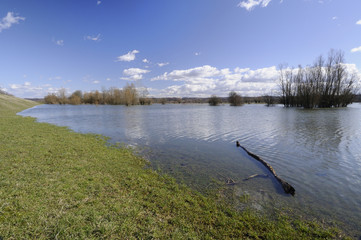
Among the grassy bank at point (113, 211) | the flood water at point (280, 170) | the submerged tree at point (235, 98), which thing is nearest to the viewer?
the grassy bank at point (113, 211)

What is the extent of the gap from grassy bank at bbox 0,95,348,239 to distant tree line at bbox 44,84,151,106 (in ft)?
267

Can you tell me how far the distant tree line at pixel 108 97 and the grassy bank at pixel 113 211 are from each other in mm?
81247

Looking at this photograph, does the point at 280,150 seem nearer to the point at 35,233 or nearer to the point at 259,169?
the point at 259,169

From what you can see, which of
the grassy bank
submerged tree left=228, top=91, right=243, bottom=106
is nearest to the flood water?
the grassy bank

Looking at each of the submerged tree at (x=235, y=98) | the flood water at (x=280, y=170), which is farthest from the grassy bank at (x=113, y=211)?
the submerged tree at (x=235, y=98)

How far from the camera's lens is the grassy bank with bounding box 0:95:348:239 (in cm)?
312

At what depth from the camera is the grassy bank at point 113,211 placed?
123 inches

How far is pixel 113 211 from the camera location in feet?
12.4

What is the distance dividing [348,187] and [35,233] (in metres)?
9.54

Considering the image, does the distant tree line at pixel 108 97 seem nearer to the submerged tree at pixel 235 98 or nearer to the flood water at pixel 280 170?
the submerged tree at pixel 235 98

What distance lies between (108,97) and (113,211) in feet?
348

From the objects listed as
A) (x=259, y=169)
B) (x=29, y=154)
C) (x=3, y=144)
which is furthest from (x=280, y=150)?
(x=3, y=144)

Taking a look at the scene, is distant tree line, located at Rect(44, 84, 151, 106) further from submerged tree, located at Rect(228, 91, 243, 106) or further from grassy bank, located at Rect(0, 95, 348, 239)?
grassy bank, located at Rect(0, 95, 348, 239)

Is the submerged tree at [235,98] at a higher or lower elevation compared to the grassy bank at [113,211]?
higher
